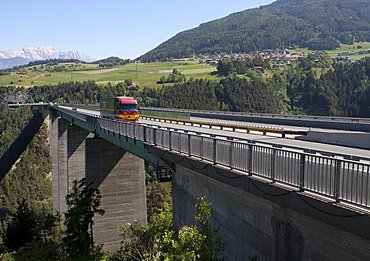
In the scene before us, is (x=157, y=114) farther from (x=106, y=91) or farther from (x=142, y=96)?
(x=106, y=91)

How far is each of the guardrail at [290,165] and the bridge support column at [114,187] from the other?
23.8 m

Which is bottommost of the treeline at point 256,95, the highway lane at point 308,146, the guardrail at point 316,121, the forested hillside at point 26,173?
the forested hillside at point 26,173

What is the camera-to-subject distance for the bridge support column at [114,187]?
40.1m

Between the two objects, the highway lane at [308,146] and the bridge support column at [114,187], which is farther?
the bridge support column at [114,187]

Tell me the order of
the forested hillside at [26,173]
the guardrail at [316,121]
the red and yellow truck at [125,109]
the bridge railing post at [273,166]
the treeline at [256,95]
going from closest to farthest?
the bridge railing post at [273,166] < the guardrail at [316,121] < the red and yellow truck at [125,109] < the forested hillside at [26,173] < the treeline at [256,95]

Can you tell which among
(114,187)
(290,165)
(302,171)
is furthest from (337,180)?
(114,187)

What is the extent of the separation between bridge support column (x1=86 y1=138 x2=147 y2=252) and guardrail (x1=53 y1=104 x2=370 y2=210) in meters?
23.8

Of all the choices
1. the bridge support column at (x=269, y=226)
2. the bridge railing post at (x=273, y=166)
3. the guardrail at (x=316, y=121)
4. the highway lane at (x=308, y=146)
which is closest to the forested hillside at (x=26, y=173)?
the guardrail at (x=316, y=121)

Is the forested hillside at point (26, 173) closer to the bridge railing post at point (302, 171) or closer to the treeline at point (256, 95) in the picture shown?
the treeline at point (256, 95)

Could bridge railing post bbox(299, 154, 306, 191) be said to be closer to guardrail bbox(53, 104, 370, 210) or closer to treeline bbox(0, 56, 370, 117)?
guardrail bbox(53, 104, 370, 210)

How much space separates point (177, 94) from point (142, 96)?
54.3 feet

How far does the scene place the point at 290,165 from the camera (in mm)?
10758

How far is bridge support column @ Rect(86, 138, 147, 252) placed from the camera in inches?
1580

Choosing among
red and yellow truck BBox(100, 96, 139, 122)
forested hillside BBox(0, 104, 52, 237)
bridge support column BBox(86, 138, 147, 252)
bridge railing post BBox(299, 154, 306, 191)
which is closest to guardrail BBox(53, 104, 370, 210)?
bridge railing post BBox(299, 154, 306, 191)
